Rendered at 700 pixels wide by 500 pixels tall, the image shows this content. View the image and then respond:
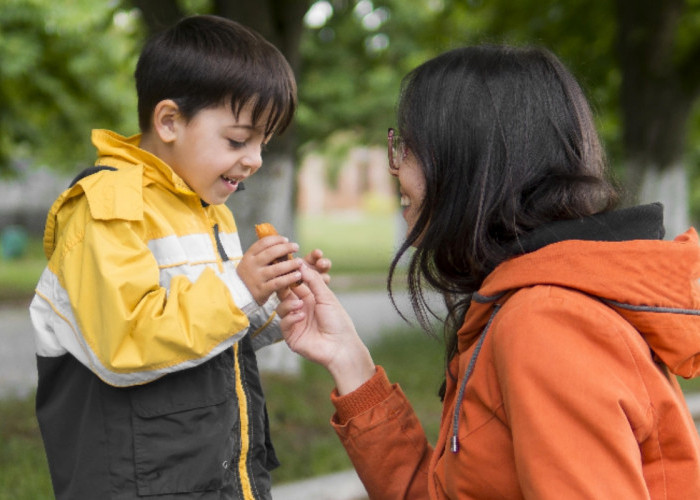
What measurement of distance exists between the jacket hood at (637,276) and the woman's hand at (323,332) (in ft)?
2.01

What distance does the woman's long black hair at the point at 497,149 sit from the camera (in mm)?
1495

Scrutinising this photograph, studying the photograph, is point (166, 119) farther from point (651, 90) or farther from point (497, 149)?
point (651, 90)

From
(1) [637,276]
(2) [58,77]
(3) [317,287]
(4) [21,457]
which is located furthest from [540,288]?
(2) [58,77]

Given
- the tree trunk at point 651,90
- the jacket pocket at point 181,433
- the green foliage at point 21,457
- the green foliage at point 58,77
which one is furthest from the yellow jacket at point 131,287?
the green foliage at point 58,77

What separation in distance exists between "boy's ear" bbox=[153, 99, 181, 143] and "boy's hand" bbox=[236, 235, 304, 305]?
382mm

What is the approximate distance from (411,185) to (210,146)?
57 centimetres

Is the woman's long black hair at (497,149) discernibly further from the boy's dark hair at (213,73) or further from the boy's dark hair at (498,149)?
the boy's dark hair at (213,73)

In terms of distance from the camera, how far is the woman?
4.17ft

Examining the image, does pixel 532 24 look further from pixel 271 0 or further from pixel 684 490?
pixel 684 490

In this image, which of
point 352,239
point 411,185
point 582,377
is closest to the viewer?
point 582,377

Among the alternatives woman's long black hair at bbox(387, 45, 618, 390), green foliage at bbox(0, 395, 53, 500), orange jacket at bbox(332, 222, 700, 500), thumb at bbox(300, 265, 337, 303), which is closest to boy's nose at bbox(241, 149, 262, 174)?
thumb at bbox(300, 265, 337, 303)

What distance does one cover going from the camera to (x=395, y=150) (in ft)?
5.68

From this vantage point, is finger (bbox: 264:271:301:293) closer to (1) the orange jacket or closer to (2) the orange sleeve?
(2) the orange sleeve

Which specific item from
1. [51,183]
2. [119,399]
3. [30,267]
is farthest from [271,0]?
[51,183]
